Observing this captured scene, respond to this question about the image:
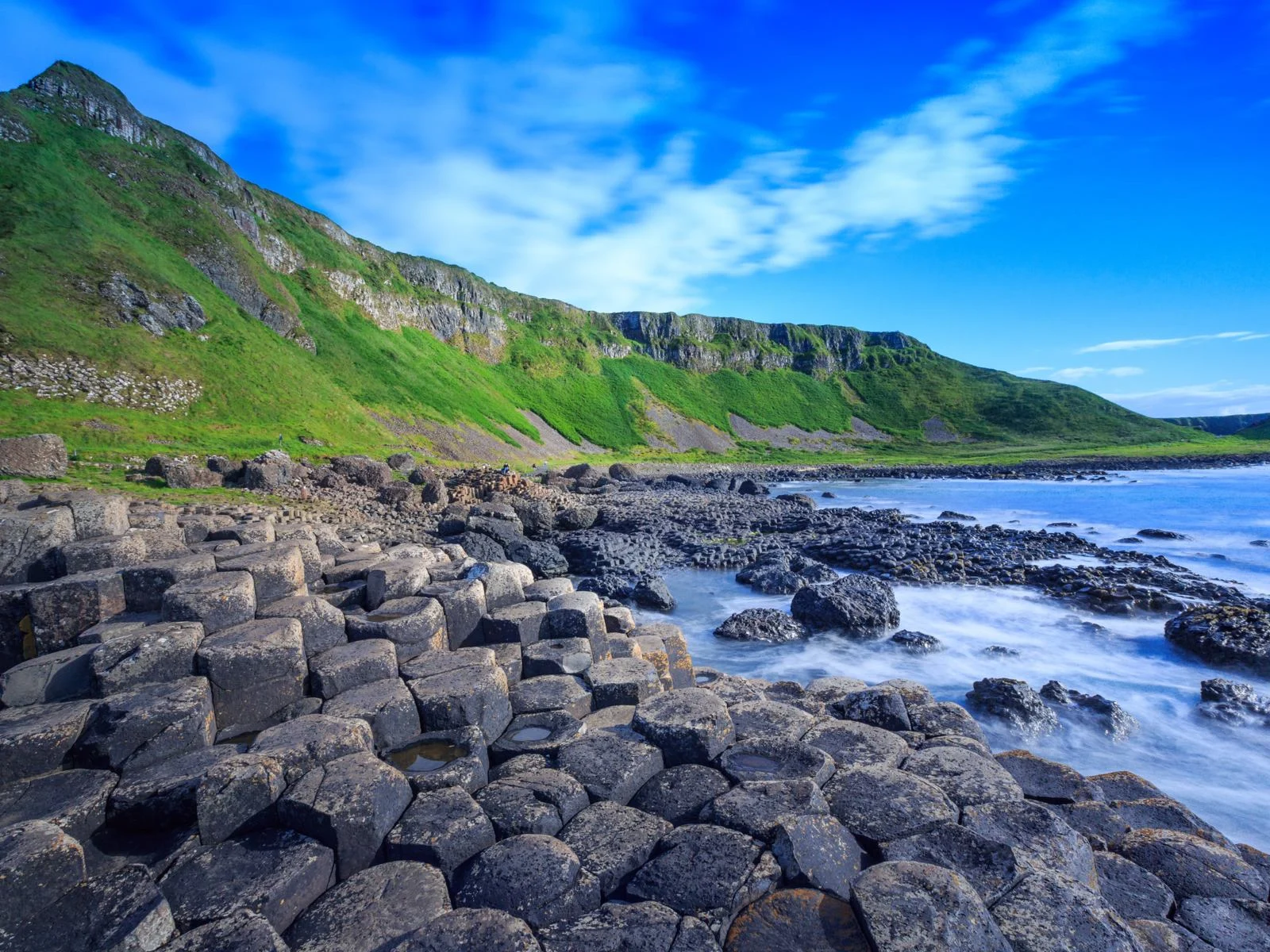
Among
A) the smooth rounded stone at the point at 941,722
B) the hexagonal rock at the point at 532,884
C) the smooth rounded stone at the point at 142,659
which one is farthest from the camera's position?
the smooth rounded stone at the point at 941,722

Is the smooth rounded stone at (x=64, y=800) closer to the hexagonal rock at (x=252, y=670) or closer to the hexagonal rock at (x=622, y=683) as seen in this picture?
the hexagonal rock at (x=252, y=670)

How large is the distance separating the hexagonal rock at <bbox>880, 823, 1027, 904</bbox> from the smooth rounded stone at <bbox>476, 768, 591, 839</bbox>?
2274 millimetres

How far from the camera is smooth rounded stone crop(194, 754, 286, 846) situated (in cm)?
425

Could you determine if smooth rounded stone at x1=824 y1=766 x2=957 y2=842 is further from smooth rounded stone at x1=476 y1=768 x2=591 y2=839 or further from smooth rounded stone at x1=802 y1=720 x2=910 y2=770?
smooth rounded stone at x1=476 y1=768 x2=591 y2=839

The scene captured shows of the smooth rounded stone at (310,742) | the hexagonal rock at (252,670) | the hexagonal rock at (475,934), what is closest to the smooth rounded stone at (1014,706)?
the hexagonal rock at (475,934)

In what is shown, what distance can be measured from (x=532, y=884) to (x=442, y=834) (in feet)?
2.68

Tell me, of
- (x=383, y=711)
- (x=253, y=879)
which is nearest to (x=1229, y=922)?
(x=253, y=879)

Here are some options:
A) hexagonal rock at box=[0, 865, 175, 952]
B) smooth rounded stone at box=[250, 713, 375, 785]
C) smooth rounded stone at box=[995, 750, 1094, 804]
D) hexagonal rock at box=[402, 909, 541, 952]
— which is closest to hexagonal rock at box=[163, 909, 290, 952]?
hexagonal rock at box=[0, 865, 175, 952]

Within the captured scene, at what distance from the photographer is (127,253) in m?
41.4

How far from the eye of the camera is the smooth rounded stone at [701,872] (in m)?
3.55

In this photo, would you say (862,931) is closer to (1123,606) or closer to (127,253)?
(1123,606)

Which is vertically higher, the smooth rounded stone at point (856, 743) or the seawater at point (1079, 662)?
the smooth rounded stone at point (856, 743)

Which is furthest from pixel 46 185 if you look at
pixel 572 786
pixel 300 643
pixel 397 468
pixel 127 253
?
pixel 572 786

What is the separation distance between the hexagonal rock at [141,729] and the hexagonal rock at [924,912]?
5421 millimetres
